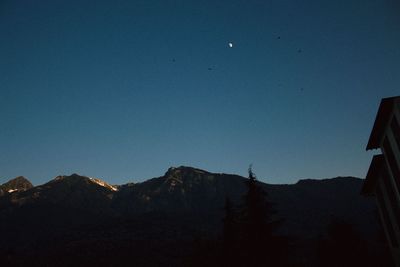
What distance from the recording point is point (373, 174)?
25.6 m

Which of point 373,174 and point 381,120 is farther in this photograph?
point 373,174

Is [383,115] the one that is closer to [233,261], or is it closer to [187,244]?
[233,261]

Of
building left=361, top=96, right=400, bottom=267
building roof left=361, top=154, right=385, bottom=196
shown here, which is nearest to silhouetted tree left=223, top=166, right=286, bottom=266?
building roof left=361, top=154, right=385, bottom=196

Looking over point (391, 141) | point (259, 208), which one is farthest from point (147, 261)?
point (391, 141)

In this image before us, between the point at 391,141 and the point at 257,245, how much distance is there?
11.8m

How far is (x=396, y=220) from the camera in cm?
2330

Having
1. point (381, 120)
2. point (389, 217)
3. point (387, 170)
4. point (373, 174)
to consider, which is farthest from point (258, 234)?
point (381, 120)

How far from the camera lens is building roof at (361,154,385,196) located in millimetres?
23972

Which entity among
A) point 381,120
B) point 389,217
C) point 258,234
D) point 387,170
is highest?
point 381,120

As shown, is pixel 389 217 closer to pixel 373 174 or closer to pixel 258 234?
pixel 373 174

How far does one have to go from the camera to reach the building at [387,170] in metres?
19.6

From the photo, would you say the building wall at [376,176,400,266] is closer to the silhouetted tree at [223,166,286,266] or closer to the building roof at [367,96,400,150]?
the building roof at [367,96,400,150]

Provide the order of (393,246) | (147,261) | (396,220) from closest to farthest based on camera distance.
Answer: (396,220), (393,246), (147,261)

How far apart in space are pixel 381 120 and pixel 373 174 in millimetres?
6260
